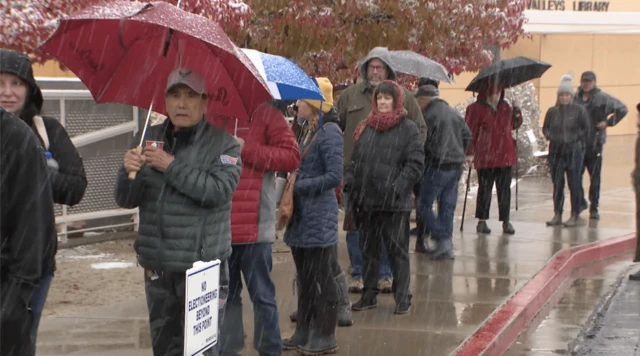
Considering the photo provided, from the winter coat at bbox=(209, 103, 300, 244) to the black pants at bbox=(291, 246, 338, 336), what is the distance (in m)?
0.63

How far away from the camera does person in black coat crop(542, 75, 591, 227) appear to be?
13.7 meters

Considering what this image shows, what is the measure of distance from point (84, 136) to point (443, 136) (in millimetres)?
3917

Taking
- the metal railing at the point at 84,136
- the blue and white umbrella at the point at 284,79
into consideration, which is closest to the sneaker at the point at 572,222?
the metal railing at the point at 84,136

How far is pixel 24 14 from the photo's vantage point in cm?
780

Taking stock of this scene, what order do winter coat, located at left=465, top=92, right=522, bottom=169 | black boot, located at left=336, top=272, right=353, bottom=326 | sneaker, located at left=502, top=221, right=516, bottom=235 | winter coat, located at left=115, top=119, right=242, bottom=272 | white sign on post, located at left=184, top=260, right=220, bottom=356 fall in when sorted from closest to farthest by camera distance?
white sign on post, located at left=184, top=260, right=220, bottom=356, winter coat, located at left=115, top=119, right=242, bottom=272, black boot, located at left=336, top=272, right=353, bottom=326, winter coat, located at left=465, top=92, right=522, bottom=169, sneaker, located at left=502, top=221, right=516, bottom=235

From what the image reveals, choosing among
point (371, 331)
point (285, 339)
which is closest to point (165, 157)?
point (285, 339)

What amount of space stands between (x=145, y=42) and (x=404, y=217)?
3.32 m

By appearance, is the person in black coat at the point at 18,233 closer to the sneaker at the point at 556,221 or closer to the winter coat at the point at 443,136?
the winter coat at the point at 443,136

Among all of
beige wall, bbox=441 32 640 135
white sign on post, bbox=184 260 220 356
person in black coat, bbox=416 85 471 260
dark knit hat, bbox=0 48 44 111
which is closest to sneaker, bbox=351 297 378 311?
person in black coat, bbox=416 85 471 260

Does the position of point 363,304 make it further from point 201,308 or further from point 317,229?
point 201,308

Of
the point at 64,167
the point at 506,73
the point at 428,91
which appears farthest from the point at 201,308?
the point at 506,73

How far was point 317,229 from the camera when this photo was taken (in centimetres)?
680

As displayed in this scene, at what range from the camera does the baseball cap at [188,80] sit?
493 centimetres

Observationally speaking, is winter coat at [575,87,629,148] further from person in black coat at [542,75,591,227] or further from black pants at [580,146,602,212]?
person in black coat at [542,75,591,227]
